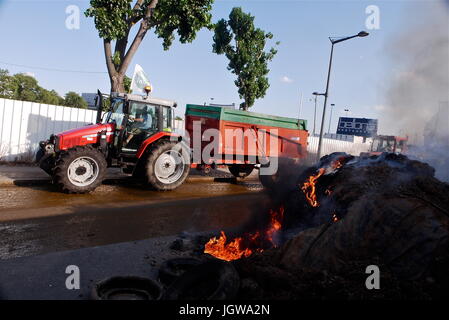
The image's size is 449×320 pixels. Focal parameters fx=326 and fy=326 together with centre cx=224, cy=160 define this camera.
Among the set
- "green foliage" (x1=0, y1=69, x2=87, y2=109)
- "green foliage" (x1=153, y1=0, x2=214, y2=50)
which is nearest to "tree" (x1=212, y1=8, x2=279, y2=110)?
"green foliage" (x1=153, y1=0, x2=214, y2=50)

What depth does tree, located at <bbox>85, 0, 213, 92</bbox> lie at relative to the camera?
10.9 m

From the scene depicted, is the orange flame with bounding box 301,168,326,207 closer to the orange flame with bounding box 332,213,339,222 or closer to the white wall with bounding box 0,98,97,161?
the orange flame with bounding box 332,213,339,222

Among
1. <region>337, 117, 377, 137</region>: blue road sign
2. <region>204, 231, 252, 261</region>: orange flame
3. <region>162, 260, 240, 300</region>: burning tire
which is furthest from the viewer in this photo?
<region>337, 117, 377, 137</region>: blue road sign

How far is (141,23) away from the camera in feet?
38.9

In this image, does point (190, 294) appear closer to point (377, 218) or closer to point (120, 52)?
point (377, 218)

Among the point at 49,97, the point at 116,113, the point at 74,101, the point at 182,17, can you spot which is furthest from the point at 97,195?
the point at 74,101

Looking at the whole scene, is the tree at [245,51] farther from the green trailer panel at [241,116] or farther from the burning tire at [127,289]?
the burning tire at [127,289]

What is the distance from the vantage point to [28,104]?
38.0 ft

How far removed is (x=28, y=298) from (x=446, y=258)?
4192 mm

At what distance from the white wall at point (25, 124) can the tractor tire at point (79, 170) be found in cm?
491

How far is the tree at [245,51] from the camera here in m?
19.4

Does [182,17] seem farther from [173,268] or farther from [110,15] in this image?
[173,268]

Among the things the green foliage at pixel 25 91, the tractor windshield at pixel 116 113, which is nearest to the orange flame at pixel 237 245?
the tractor windshield at pixel 116 113
